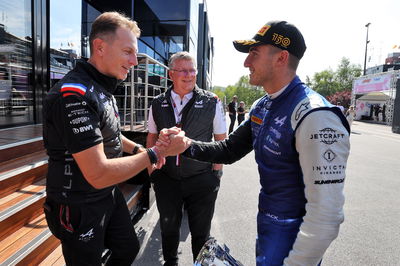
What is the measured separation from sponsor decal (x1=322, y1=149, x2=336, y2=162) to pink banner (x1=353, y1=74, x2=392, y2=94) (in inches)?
1148

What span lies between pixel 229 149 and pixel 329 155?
954 millimetres

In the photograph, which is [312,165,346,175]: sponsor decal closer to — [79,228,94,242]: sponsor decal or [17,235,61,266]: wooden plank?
[79,228,94,242]: sponsor decal

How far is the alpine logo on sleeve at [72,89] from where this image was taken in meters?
1.48

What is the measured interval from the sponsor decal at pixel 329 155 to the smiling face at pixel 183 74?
1.66 meters

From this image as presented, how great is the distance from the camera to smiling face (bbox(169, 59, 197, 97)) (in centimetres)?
258

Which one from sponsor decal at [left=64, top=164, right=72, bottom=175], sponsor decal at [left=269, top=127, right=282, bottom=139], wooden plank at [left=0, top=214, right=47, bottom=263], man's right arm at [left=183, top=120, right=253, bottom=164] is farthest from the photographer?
man's right arm at [left=183, top=120, right=253, bottom=164]

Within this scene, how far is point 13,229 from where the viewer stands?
2.23 m

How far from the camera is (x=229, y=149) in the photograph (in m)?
2.06

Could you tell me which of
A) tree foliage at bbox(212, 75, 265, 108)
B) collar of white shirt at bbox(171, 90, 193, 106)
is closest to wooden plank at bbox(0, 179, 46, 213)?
collar of white shirt at bbox(171, 90, 193, 106)

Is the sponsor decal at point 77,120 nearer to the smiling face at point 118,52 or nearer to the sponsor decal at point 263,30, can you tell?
the smiling face at point 118,52

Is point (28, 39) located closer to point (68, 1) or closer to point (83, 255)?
point (68, 1)

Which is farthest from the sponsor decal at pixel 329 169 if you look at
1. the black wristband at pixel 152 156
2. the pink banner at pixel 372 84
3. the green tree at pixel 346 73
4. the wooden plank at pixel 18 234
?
the green tree at pixel 346 73

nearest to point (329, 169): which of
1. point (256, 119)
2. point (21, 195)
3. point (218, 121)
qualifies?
point (256, 119)

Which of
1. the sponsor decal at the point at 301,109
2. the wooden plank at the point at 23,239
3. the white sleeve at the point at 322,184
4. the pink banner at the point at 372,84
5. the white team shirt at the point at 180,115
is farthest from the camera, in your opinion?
A: the pink banner at the point at 372,84
